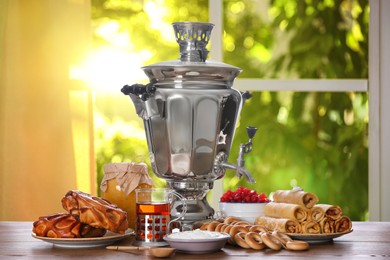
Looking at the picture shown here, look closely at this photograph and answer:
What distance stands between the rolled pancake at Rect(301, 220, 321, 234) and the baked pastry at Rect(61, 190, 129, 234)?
1.36 ft

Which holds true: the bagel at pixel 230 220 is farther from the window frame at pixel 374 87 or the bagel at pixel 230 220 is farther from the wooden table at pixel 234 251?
the window frame at pixel 374 87

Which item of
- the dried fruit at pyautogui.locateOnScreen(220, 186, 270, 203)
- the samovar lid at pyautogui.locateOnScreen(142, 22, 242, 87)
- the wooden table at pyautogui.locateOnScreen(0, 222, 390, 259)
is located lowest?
the wooden table at pyautogui.locateOnScreen(0, 222, 390, 259)

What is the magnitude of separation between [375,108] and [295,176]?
1.91 feet

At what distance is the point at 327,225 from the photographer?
179 centimetres

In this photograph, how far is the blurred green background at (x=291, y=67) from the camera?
407 centimetres

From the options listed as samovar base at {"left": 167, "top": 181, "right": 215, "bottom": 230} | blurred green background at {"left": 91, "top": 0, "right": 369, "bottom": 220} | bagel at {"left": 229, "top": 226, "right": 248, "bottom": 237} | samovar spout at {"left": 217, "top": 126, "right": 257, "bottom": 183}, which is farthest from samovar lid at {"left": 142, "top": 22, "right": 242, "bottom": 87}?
blurred green background at {"left": 91, "top": 0, "right": 369, "bottom": 220}

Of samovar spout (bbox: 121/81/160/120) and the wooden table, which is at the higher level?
samovar spout (bbox: 121/81/160/120)

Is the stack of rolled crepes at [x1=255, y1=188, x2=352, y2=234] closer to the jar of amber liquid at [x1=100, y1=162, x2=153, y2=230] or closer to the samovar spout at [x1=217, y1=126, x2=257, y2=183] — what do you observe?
the samovar spout at [x1=217, y1=126, x2=257, y2=183]

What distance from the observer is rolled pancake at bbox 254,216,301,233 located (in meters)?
1.79

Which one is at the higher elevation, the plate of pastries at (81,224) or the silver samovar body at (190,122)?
the silver samovar body at (190,122)

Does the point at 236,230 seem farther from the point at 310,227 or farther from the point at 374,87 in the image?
the point at 374,87

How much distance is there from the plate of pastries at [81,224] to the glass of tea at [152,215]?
63 mm

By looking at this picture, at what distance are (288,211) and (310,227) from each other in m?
0.06

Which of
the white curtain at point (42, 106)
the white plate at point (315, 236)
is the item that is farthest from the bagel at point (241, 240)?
the white curtain at point (42, 106)
